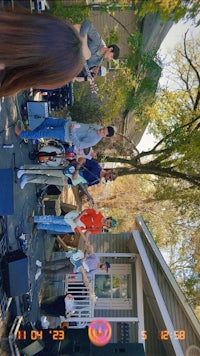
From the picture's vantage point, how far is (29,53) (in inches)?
78.7

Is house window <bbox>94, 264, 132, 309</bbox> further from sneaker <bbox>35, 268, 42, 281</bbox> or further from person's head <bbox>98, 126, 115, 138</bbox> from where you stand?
person's head <bbox>98, 126, 115, 138</bbox>

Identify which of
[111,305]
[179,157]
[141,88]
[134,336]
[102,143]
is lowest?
[134,336]

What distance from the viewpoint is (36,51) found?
202 centimetres

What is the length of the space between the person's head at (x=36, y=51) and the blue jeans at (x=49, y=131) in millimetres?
5666

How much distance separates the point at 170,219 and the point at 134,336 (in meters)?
6.92

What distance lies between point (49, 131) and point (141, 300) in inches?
249

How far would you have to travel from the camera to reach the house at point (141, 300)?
945 cm

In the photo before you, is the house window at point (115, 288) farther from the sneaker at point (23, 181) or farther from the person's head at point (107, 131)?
the person's head at point (107, 131)

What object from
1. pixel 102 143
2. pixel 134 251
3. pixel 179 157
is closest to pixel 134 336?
pixel 134 251

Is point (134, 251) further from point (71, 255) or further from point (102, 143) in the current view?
point (102, 143)

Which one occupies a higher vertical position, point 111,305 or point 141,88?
point 141,88

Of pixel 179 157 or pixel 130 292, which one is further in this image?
pixel 179 157

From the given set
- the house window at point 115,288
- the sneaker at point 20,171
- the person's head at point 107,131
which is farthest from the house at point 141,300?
the person's head at point 107,131

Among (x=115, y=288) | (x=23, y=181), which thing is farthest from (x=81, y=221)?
(x=115, y=288)
